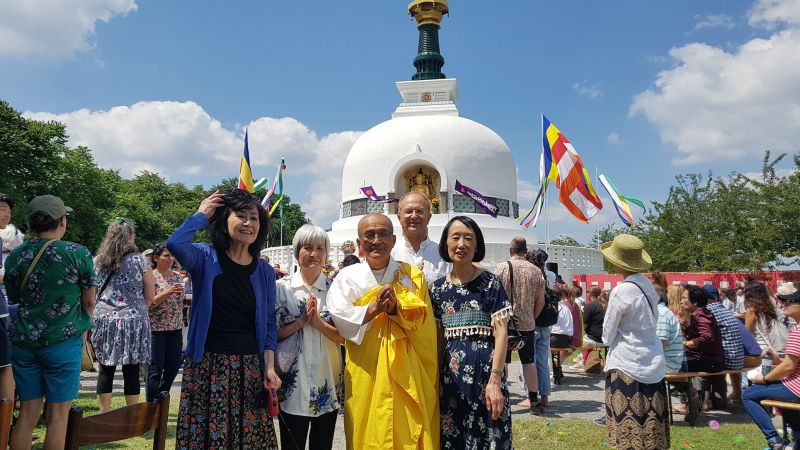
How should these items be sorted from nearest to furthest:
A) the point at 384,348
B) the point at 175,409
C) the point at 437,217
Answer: the point at 384,348 < the point at 175,409 < the point at 437,217

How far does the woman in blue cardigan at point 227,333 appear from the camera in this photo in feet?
9.75

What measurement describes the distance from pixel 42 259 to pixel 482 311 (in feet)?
10.2

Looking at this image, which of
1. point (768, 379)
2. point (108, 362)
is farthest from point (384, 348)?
point (768, 379)

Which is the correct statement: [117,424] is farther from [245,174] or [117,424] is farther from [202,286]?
[245,174]

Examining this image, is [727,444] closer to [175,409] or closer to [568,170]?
[175,409]

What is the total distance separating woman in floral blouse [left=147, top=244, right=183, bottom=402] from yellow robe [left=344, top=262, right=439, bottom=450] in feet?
10.5

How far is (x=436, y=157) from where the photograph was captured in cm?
2484

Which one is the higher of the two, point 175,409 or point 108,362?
point 108,362

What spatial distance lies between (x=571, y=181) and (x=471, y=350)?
38.4ft

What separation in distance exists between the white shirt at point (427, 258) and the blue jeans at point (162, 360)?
9.44ft

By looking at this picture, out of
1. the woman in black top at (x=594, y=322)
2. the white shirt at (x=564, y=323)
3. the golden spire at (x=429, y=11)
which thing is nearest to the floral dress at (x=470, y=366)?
the white shirt at (x=564, y=323)

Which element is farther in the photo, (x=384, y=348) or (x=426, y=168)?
(x=426, y=168)

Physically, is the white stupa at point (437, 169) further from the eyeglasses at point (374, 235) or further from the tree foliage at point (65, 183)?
the eyeglasses at point (374, 235)

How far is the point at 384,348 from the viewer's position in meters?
3.26
